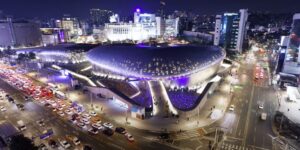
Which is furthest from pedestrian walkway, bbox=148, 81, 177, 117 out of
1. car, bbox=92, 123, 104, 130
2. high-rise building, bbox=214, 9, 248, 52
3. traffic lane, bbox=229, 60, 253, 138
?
high-rise building, bbox=214, 9, 248, 52

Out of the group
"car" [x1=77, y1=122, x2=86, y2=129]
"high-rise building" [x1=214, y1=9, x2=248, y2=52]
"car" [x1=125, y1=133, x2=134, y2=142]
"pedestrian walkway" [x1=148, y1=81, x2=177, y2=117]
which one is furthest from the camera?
"high-rise building" [x1=214, y1=9, x2=248, y2=52]

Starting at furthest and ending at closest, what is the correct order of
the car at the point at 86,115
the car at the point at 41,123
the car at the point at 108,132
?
the car at the point at 86,115
the car at the point at 41,123
the car at the point at 108,132

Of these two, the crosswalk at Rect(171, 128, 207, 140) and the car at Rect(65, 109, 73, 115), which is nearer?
the crosswalk at Rect(171, 128, 207, 140)

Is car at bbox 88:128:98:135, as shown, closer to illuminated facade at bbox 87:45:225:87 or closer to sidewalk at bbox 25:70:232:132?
sidewalk at bbox 25:70:232:132

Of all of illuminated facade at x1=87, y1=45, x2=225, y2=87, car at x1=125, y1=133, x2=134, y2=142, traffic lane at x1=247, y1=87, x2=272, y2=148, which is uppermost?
illuminated facade at x1=87, y1=45, x2=225, y2=87

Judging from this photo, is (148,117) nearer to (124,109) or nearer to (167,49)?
(124,109)

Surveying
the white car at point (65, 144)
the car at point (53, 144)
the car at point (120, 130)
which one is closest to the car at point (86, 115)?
the car at point (120, 130)

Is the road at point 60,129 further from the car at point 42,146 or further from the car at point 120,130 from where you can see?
the car at point 42,146
